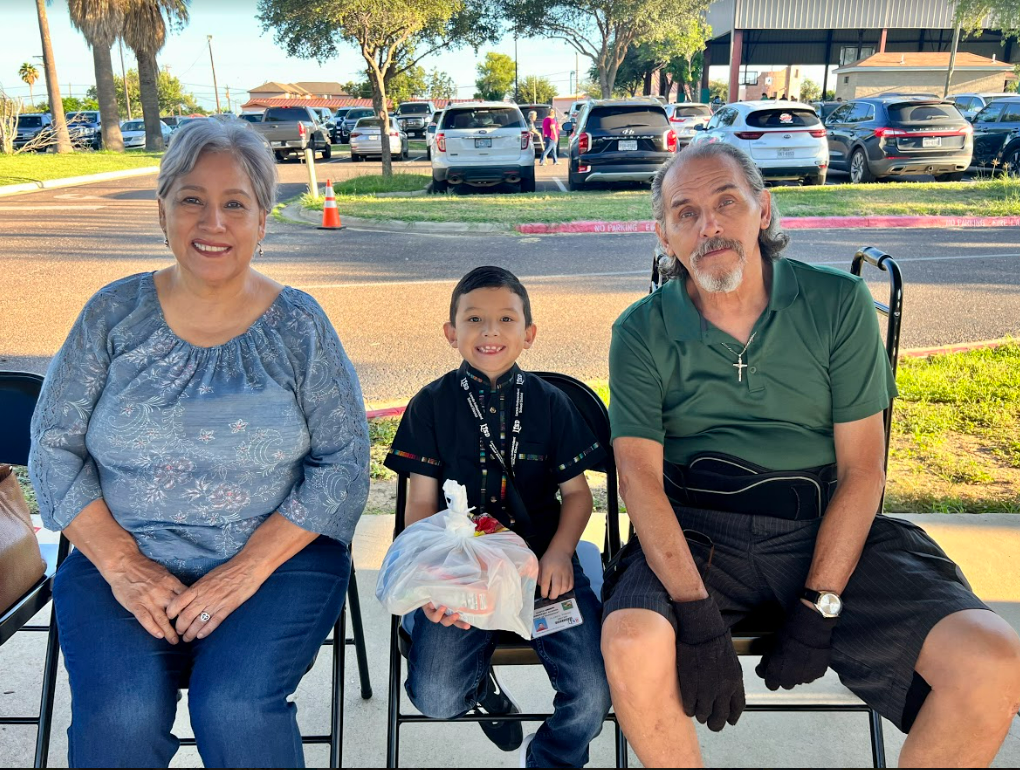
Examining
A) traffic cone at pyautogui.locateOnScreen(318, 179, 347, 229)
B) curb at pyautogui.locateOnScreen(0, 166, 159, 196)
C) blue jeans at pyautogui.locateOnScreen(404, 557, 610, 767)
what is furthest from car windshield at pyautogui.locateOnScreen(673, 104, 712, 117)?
blue jeans at pyautogui.locateOnScreen(404, 557, 610, 767)

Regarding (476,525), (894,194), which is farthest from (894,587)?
(894,194)

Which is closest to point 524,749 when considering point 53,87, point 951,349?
point 951,349

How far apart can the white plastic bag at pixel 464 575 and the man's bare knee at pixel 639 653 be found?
0.68 ft

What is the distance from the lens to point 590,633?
209 cm

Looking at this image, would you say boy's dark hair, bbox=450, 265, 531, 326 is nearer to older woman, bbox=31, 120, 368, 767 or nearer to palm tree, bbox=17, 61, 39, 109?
older woman, bbox=31, 120, 368, 767

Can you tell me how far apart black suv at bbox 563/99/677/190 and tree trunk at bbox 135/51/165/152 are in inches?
919

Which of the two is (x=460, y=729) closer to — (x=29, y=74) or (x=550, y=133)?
(x=550, y=133)

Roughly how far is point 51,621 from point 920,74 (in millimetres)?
46362

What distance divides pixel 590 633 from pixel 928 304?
625 cm

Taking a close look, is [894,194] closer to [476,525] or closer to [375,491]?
[375,491]

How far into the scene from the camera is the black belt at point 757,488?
226cm

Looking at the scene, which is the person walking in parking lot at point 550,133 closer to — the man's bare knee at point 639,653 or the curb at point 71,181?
the curb at point 71,181

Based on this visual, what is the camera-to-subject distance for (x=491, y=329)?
2322mm

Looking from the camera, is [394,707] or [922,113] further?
[922,113]
